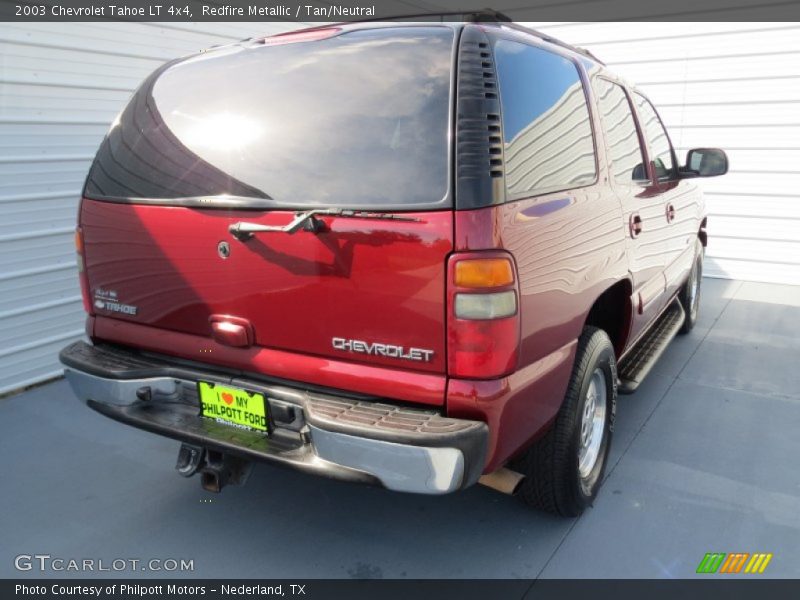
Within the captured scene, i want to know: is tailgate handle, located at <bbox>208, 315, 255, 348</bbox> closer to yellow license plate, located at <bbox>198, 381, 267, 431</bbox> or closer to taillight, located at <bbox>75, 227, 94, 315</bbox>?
yellow license plate, located at <bbox>198, 381, 267, 431</bbox>

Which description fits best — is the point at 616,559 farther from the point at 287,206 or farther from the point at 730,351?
the point at 730,351

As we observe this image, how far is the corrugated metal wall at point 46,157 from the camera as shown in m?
4.14

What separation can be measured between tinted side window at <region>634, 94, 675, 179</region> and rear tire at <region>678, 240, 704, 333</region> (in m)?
1.15

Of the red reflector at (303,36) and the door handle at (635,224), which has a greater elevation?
the red reflector at (303,36)

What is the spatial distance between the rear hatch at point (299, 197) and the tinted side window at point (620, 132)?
124cm

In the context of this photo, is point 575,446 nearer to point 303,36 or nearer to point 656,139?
point 303,36

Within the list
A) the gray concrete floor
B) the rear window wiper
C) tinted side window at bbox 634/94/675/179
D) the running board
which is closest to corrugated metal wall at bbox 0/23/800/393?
the gray concrete floor

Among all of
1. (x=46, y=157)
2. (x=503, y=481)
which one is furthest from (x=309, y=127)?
(x=46, y=157)

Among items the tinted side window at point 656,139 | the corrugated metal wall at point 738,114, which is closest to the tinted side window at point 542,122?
the tinted side window at point 656,139

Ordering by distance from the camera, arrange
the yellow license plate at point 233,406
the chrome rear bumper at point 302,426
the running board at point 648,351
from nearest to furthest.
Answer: the chrome rear bumper at point 302,426, the yellow license plate at point 233,406, the running board at point 648,351

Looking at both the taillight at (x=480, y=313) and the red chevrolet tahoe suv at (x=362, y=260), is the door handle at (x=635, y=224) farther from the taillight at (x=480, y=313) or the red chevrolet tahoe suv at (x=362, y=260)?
the taillight at (x=480, y=313)

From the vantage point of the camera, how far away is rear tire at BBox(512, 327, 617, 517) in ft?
8.54
